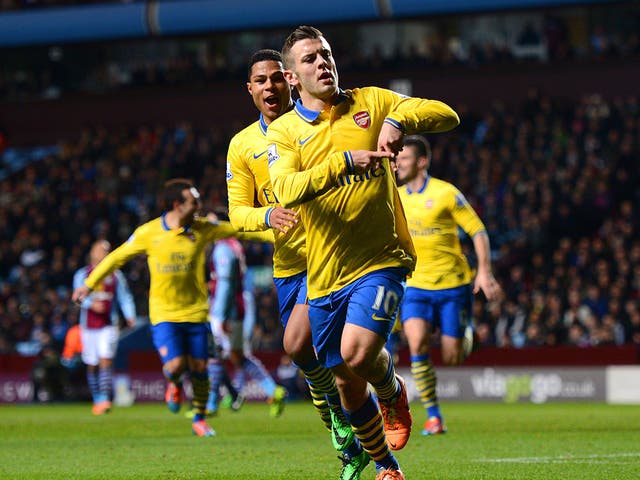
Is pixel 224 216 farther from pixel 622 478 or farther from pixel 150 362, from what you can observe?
pixel 150 362

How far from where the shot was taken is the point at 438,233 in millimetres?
13156

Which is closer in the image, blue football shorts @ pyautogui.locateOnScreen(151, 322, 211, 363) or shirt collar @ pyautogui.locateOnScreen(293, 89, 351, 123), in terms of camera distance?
shirt collar @ pyautogui.locateOnScreen(293, 89, 351, 123)

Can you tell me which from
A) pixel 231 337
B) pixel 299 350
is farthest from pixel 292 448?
pixel 231 337

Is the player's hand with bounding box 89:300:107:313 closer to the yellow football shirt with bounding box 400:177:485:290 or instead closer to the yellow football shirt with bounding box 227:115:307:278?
the yellow football shirt with bounding box 400:177:485:290

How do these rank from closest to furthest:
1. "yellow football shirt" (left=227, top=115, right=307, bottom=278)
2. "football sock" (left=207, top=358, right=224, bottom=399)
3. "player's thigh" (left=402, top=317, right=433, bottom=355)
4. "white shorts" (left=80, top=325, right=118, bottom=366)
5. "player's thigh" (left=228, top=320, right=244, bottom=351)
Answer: "yellow football shirt" (left=227, top=115, right=307, bottom=278)
"player's thigh" (left=402, top=317, right=433, bottom=355)
"football sock" (left=207, top=358, right=224, bottom=399)
"player's thigh" (left=228, top=320, right=244, bottom=351)
"white shorts" (left=80, top=325, right=118, bottom=366)

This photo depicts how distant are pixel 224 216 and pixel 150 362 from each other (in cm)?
969

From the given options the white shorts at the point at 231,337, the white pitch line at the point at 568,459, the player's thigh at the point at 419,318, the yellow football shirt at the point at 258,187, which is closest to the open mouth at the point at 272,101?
the yellow football shirt at the point at 258,187

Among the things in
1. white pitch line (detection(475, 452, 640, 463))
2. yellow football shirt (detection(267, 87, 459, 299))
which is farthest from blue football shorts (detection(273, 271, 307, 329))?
white pitch line (detection(475, 452, 640, 463))

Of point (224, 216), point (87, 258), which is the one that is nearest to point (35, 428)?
point (224, 216)

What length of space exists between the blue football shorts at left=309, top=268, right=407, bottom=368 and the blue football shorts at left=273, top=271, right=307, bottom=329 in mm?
1411

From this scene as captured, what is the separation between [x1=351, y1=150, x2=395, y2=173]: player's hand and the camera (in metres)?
6.78

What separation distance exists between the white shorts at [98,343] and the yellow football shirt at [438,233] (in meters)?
8.48

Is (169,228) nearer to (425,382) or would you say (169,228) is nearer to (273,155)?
(425,382)

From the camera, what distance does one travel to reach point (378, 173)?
739 centimetres
